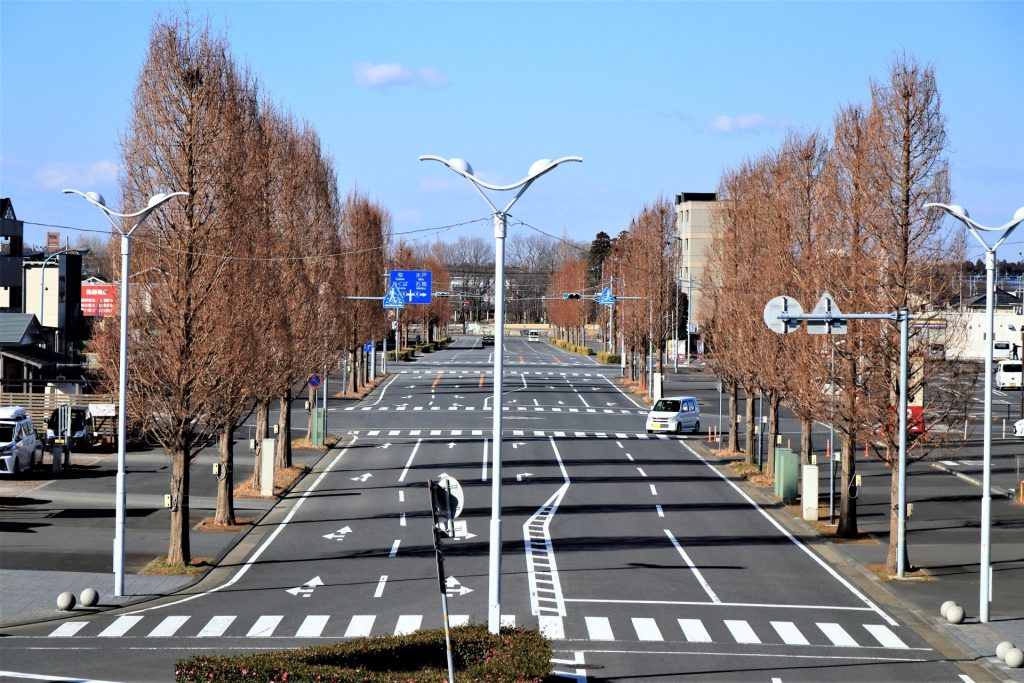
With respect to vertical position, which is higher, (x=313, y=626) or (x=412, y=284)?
(x=412, y=284)

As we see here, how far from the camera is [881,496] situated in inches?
1593

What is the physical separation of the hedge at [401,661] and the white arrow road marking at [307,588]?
27.1 feet

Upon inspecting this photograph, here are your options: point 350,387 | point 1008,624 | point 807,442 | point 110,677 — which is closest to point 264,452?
point 807,442

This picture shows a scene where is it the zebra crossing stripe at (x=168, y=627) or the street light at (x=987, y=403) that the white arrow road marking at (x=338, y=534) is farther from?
the street light at (x=987, y=403)

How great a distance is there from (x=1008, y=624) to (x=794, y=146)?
21.8 meters

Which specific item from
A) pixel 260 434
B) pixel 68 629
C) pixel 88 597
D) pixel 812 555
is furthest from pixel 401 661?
pixel 260 434

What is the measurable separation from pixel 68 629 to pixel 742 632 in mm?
12579

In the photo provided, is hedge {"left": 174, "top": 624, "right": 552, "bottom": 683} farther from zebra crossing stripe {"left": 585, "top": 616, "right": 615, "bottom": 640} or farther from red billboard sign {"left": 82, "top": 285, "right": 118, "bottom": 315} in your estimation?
red billboard sign {"left": 82, "top": 285, "right": 118, "bottom": 315}

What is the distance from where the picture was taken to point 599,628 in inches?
870

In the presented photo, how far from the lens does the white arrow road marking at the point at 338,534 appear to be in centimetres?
3181

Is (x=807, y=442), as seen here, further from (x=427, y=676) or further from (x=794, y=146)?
(x=427, y=676)

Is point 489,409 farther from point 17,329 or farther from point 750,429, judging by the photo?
point 17,329

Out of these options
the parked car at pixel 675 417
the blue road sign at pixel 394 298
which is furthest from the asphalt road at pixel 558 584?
the blue road sign at pixel 394 298

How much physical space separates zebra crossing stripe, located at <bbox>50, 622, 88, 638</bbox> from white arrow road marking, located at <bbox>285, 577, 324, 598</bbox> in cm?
464
